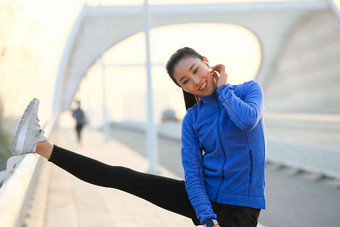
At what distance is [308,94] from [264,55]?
690 centimetres

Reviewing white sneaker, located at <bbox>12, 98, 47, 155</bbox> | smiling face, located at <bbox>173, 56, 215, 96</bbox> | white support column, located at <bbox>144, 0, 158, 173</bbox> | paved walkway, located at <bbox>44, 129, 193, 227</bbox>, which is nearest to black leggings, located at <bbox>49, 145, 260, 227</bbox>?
white sneaker, located at <bbox>12, 98, 47, 155</bbox>

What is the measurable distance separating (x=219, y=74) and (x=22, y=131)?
126cm

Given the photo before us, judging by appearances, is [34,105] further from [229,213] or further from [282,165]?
[282,165]

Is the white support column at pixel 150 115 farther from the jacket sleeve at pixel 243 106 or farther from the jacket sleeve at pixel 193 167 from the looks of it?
the jacket sleeve at pixel 243 106

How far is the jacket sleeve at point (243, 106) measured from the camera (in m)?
2.54

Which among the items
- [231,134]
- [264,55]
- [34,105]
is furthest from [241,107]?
[264,55]

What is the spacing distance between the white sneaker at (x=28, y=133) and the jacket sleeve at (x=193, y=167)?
1.02 meters

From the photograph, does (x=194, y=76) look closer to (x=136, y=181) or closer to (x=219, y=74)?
(x=219, y=74)

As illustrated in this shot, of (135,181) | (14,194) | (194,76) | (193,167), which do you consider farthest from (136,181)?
(14,194)

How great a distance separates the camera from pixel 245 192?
268 cm

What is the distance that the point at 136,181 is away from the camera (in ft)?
10.3

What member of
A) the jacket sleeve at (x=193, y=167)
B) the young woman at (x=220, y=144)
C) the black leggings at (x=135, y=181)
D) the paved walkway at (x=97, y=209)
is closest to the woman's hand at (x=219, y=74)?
the young woman at (x=220, y=144)

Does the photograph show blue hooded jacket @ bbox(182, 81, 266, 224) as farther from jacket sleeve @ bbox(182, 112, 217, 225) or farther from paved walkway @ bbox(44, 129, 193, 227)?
paved walkway @ bbox(44, 129, 193, 227)

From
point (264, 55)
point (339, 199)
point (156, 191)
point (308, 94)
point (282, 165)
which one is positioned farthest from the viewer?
point (264, 55)
